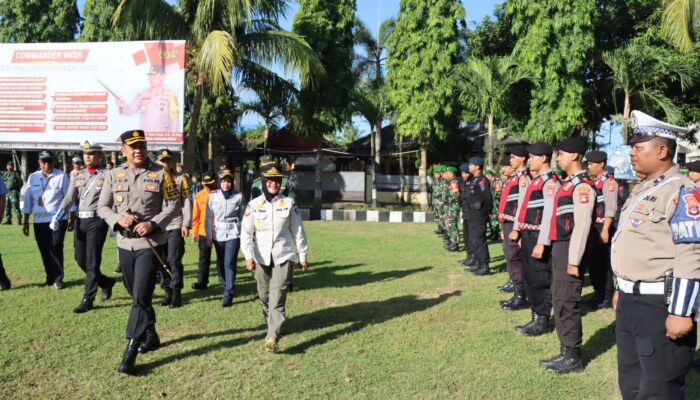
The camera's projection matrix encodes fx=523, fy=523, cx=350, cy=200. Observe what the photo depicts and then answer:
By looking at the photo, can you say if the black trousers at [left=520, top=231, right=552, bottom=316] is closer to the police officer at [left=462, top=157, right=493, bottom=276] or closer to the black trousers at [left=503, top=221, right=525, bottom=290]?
the black trousers at [left=503, top=221, right=525, bottom=290]

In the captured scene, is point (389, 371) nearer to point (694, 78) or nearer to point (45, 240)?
point (45, 240)

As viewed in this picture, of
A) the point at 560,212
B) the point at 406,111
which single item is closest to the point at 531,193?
the point at 560,212

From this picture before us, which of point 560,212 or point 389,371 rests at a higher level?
point 560,212

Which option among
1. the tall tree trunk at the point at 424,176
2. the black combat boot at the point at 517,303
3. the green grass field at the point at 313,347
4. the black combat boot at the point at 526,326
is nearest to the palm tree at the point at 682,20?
the green grass field at the point at 313,347

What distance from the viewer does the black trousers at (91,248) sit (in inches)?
235

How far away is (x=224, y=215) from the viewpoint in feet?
21.9

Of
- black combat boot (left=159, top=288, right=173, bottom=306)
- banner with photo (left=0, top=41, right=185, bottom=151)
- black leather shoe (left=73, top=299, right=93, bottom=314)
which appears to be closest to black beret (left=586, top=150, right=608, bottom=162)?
black combat boot (left=159, top=288, right=173, bottom=306)

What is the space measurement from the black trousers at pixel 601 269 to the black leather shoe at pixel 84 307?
238 inches

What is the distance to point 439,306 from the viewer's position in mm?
6359

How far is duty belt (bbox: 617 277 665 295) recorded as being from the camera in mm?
2779

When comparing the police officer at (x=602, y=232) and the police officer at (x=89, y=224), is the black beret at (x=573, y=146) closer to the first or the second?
the police officer at (x=602, y=232)

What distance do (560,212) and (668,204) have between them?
1877 mm

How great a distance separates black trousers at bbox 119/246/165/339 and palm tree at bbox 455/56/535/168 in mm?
14417

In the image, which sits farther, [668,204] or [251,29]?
[251,29]
